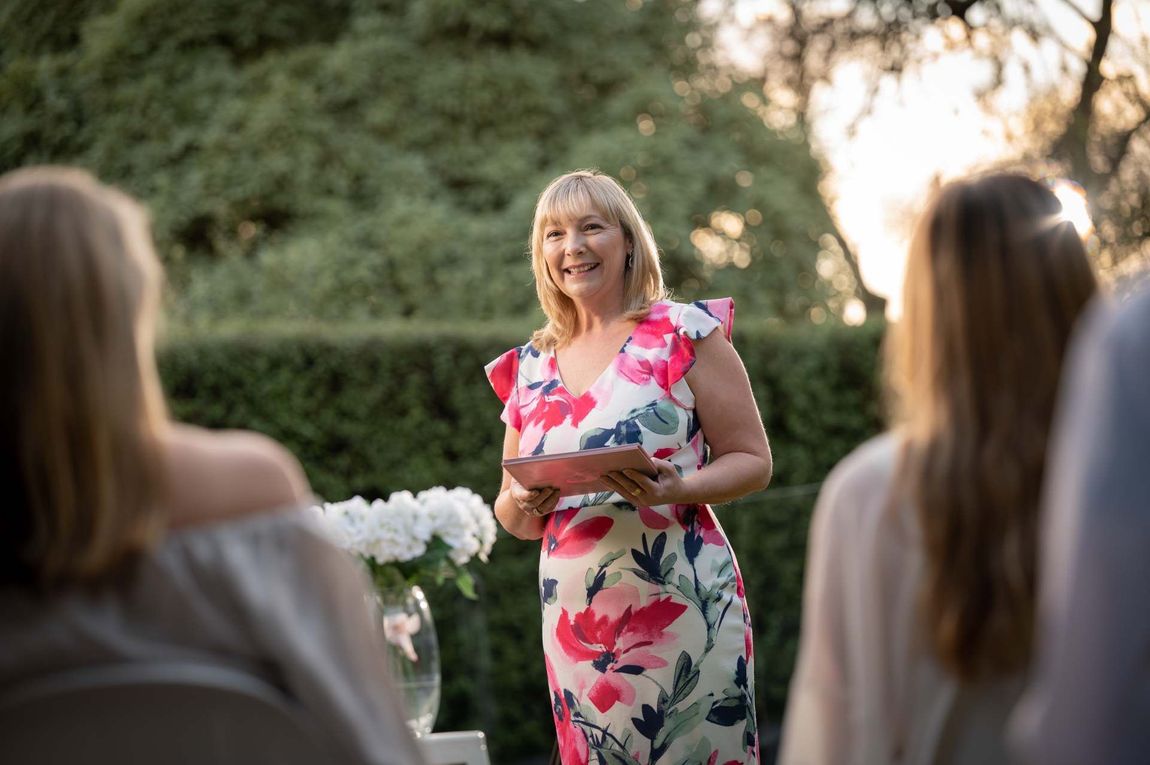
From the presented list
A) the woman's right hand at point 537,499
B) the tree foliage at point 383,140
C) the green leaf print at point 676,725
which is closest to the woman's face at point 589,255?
the woman's right hand at point 537,499

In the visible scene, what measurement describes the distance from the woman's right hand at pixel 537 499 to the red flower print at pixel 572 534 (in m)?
0.05

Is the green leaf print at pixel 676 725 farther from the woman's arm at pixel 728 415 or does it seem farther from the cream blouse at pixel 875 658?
the cream blouse at pixel 875 658

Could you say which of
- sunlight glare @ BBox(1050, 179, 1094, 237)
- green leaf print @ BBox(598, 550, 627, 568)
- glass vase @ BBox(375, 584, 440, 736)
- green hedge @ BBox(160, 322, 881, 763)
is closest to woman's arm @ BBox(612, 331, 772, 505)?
green leaf print @ BBox(598, 550, 627, 568)

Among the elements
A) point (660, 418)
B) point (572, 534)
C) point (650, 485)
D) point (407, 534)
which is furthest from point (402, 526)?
point (660, 418)

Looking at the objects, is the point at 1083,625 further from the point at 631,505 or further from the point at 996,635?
the point at 631,505

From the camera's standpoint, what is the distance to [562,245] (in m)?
3.16

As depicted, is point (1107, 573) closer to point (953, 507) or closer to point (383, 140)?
point (953, 507)

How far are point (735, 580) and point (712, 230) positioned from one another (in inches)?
294

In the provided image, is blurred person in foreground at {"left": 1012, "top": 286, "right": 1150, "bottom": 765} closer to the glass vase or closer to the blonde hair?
the glass vase

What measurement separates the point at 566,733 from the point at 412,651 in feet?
1.55

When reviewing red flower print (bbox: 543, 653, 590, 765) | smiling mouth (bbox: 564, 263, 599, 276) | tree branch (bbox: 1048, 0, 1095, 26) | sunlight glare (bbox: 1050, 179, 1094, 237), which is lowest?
red flower print (bbox: 543, 653, 590, 765)

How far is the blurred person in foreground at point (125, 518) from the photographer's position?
4.69 ft

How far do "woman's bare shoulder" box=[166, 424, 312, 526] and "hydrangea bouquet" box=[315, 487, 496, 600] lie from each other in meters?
1.13

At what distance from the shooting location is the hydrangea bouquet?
268cm
